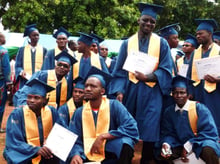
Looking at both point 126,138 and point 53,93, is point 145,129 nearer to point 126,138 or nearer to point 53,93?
point 126,138

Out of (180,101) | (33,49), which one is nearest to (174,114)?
(180,101)

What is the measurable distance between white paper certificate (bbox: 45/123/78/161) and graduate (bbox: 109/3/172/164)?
3.59 ft

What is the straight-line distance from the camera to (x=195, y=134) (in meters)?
4.94

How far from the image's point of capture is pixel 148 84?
493 centimetres

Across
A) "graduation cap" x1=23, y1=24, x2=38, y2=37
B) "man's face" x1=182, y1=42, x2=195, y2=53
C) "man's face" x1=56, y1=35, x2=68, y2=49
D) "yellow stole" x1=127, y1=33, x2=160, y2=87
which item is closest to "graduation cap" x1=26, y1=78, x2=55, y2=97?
"yellow stole" x1=127, y1=33, x2=160, y2=87

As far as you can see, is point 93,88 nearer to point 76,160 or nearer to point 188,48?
point 76,160

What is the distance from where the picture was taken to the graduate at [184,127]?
186 inches

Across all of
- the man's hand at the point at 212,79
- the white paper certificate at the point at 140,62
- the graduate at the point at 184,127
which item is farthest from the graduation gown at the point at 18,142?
the man's hand at the point at 212,79

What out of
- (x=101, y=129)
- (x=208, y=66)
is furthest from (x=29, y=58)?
(x=208, y=66)

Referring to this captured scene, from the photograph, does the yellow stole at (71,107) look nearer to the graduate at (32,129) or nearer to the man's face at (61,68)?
the man's face at (61,68)

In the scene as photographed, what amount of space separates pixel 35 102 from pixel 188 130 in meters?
2.04

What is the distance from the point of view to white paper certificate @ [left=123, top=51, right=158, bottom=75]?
4.84 metres

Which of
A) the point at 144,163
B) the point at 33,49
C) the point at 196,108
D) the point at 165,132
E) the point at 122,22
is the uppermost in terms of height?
the point at 122,22

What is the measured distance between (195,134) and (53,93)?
2.16m
